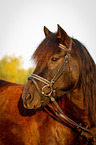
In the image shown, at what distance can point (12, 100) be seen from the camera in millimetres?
3352

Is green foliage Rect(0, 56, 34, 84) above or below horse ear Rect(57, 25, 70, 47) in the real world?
below

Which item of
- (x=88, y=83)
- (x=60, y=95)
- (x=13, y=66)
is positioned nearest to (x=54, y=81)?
(x=60, y=95)

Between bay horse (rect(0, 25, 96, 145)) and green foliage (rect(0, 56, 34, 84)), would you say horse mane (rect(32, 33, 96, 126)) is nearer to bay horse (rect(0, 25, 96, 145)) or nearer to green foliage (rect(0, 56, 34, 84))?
bay horse (rect(0, 25, 96, 145))

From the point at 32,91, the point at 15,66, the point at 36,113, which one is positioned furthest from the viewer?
the point at 15,66

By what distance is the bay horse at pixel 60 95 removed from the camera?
2.53m

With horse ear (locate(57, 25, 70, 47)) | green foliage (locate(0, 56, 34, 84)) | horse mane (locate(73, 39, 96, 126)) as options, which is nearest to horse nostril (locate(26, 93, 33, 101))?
horse mane (locate(73, 39, 96, 126))

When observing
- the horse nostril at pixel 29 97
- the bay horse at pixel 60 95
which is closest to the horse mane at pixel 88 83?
the bay horse at pixel 60 95

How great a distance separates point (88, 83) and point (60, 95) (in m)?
0.54

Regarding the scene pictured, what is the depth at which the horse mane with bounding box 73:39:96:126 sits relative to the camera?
8.63 feet

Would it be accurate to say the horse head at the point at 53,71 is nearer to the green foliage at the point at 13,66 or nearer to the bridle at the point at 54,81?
the bridle at the point at 54,81

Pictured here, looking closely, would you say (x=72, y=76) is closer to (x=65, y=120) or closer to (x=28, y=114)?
(x=65, y=120)

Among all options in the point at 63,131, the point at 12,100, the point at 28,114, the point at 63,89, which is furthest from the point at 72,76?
the point at 12,100

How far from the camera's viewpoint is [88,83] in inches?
106

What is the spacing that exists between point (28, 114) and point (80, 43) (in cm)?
173
